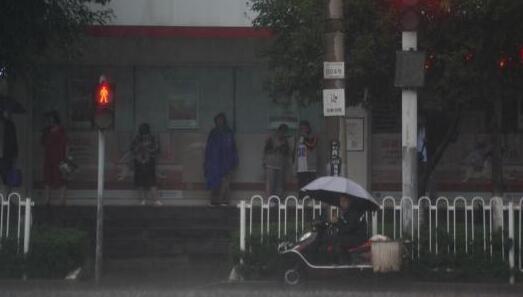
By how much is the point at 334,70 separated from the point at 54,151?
941cm

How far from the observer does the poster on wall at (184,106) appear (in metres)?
24.5

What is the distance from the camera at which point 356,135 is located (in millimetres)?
23359

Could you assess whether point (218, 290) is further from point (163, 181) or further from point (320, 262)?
point (163, 181)

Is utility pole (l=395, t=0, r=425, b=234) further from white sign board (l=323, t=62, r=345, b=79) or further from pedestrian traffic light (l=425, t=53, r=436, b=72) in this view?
white sign board (l=323, t=62, r=345, b=79)

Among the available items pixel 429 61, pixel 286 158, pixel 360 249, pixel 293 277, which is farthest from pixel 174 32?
pixel 360 249

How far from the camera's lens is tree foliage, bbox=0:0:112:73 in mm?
17625

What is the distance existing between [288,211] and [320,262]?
8.06 ft

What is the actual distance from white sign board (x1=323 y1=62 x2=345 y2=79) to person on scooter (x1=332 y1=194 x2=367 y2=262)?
5.70 ft

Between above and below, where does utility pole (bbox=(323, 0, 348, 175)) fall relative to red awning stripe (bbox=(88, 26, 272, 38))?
below

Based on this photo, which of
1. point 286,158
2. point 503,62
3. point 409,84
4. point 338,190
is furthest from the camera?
point 286,158

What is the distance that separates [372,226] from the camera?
51.8ft

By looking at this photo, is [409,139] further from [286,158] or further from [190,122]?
[190,122]

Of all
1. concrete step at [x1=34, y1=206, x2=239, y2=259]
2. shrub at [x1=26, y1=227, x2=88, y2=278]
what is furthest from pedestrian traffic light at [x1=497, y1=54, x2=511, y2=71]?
shrub at [x1=26, y1=227, x2=88, y2=278]

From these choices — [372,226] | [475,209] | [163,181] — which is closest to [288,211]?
[372,226]
